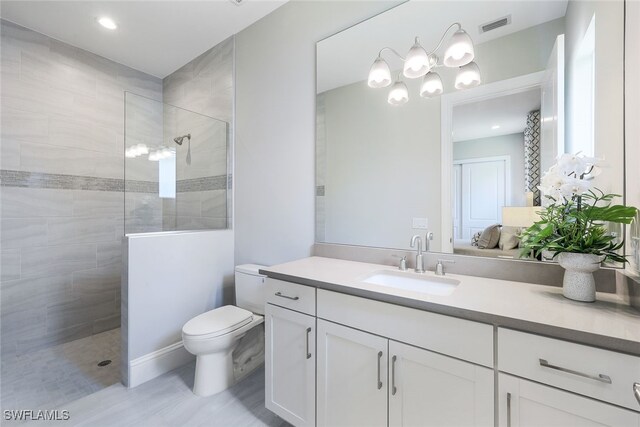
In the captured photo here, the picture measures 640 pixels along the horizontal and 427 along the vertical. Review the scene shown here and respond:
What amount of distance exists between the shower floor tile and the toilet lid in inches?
31.0

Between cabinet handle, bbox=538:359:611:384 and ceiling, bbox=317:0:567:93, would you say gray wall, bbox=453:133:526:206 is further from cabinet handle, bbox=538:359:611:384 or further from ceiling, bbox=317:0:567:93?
cabinet handle, bbox=538:359:611:384

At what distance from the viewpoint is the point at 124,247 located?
1910 mm

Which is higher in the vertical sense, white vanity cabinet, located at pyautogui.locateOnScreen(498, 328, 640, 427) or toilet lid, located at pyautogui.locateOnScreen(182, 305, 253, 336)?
white vanity cabinet, located at pyautogui.locateOnScreen(498, 328, 640, 427)

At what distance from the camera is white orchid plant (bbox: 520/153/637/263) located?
952mm

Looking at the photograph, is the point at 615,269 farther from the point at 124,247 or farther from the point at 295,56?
the point at 124,247

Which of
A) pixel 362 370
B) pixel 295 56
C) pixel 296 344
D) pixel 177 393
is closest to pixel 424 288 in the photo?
pixel 362 370

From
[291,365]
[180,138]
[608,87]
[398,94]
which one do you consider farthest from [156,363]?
[608,87]

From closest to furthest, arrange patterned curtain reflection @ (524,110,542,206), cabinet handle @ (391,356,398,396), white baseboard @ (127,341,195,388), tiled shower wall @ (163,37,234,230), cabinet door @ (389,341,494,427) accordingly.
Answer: cabinet door @ (389,341,494,427), cabinet handle @ (391,356,398,396), patterned curtain reflection @ (524,110,542,206), white baseboard @ (127,341,195,388), tiled shower wall @ (163,37,234,230)

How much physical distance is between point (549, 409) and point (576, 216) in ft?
2.09

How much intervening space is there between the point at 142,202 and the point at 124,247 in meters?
0.52

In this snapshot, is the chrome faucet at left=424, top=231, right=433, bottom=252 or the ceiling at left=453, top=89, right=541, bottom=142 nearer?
the ceiling at left=453, top=89, right=541, bottom=142

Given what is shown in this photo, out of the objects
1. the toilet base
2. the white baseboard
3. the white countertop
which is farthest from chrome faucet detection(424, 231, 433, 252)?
the white baseboard

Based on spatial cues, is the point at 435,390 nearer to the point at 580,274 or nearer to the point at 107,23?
the point at 580,274

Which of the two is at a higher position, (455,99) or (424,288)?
(455,99)
